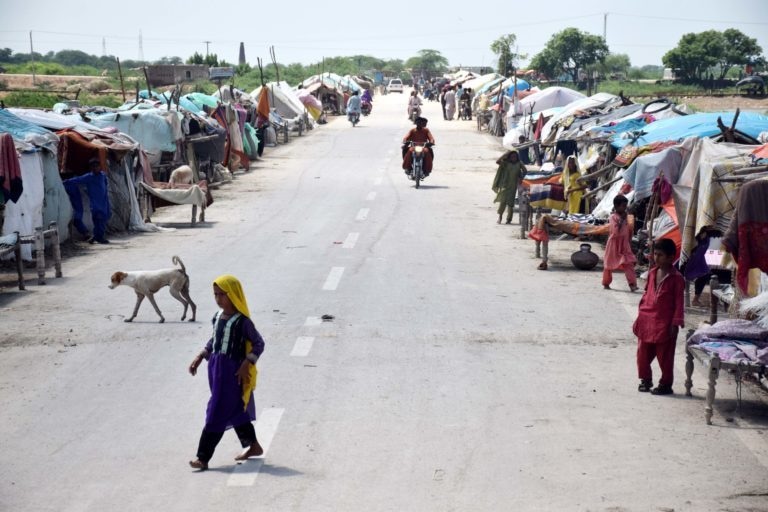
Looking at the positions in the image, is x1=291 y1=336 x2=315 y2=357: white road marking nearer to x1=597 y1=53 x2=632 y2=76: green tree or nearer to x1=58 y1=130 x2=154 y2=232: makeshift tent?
x1=58 y1=130 x2=154 y2=232: makeshift tent

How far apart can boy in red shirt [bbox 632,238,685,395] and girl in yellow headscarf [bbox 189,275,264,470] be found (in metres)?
3.84

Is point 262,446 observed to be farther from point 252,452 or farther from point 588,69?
point 588,69

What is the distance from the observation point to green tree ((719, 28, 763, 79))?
93938 mm

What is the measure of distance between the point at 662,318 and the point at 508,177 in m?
11.6

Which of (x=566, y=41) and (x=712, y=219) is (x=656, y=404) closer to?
(x=712, y=219)

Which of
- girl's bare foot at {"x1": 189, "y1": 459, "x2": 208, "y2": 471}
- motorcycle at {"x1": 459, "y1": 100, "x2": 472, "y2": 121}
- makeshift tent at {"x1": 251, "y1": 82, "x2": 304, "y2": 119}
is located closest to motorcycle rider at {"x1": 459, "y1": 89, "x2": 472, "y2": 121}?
motorcycle at {"x1": 459, "y1": 100, "x2": 472, "y2": 121}

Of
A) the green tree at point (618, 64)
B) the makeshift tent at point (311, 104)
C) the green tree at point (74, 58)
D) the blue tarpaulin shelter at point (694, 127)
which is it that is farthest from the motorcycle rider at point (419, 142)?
the green tree at point (74, 58)

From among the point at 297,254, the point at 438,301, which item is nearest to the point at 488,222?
the point at 297,254

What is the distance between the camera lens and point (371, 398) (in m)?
9.31

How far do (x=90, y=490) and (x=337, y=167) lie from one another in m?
25.9

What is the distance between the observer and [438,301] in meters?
13.7

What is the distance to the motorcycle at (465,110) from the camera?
60188 mm

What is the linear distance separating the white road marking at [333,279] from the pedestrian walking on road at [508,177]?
6054mm

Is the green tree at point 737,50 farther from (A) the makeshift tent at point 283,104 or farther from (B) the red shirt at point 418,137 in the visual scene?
(B) the red shirt at point 418,137
